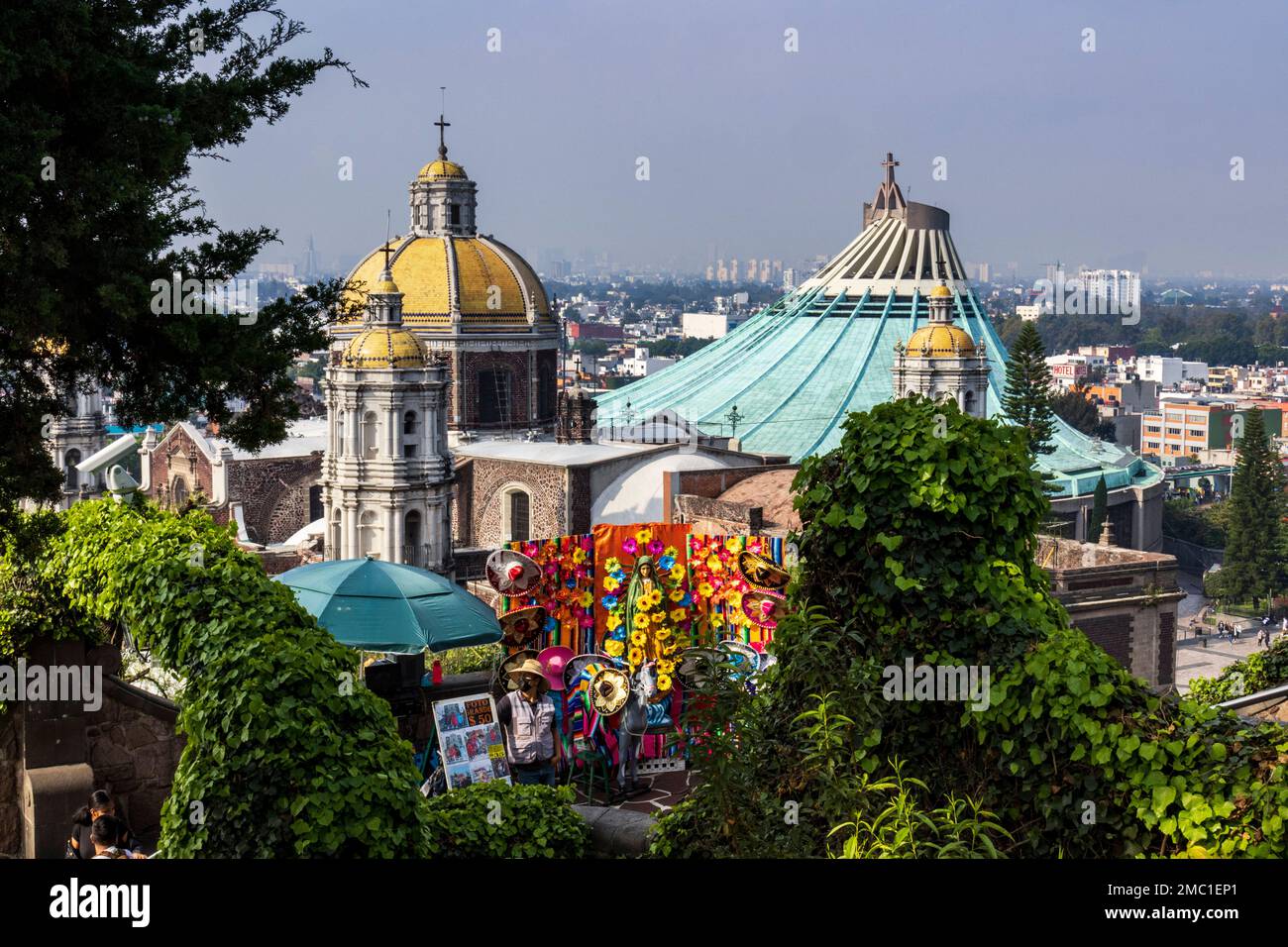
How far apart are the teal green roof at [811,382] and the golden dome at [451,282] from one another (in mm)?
11384

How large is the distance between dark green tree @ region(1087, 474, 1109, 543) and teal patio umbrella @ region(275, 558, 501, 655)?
41738 mm

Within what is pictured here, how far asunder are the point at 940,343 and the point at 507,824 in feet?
95.6

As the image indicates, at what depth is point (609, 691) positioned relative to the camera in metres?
13.6

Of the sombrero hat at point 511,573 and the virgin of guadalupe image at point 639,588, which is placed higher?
the sombrero hat at point 511,573

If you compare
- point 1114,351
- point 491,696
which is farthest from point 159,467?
point 1114,351

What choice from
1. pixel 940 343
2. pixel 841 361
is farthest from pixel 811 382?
pixel 940 343

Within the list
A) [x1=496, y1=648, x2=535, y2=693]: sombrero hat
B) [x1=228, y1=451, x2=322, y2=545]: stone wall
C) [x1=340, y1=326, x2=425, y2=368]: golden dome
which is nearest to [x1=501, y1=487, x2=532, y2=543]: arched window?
[x1=340, y1=326, x2=425, y2=368]: golden dome

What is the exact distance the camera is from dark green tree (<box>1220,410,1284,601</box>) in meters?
51.7

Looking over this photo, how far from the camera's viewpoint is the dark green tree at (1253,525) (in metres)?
51.7

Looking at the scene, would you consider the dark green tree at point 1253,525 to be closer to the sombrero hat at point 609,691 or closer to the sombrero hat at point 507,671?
the sombrero hat at point 609,691

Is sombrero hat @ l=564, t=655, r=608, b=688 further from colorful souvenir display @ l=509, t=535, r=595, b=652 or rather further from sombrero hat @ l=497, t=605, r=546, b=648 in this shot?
colorful souvenir display @ l=509, t=535, r=595, b=652

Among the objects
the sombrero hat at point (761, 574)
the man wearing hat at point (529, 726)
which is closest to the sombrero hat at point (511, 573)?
the man wearing hat at point (529, 726)
